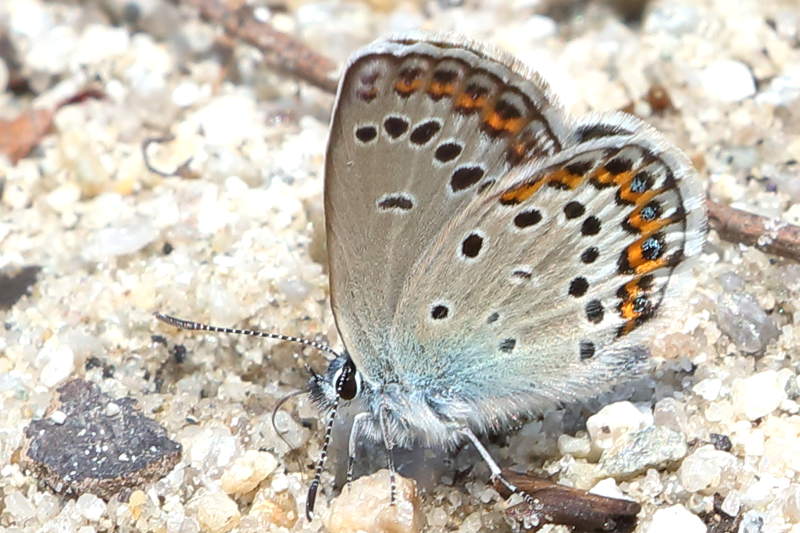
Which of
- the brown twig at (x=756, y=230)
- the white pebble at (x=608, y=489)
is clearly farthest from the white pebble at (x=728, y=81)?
the white pebble at (x=608, y=489)

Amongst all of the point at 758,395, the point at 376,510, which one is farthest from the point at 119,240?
the point at 758,395

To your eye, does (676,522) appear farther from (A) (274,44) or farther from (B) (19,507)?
(A) (274,44)

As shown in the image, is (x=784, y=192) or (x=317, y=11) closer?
(x=784, y=192)

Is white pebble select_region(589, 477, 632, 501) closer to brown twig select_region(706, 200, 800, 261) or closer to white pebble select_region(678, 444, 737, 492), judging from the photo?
white pebble select_region(678, 444, 737, 492)

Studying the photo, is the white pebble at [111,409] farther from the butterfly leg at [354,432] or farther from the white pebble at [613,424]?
the white pebble at [613,424]

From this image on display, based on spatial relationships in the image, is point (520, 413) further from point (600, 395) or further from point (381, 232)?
point (381, 232)

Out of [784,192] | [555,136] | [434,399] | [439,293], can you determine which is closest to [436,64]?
[555,136]

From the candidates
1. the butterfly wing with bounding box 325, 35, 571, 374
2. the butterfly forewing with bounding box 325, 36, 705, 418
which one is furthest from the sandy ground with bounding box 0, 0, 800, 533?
the butterfly wing with bounding box 325, 35, 571, 374
